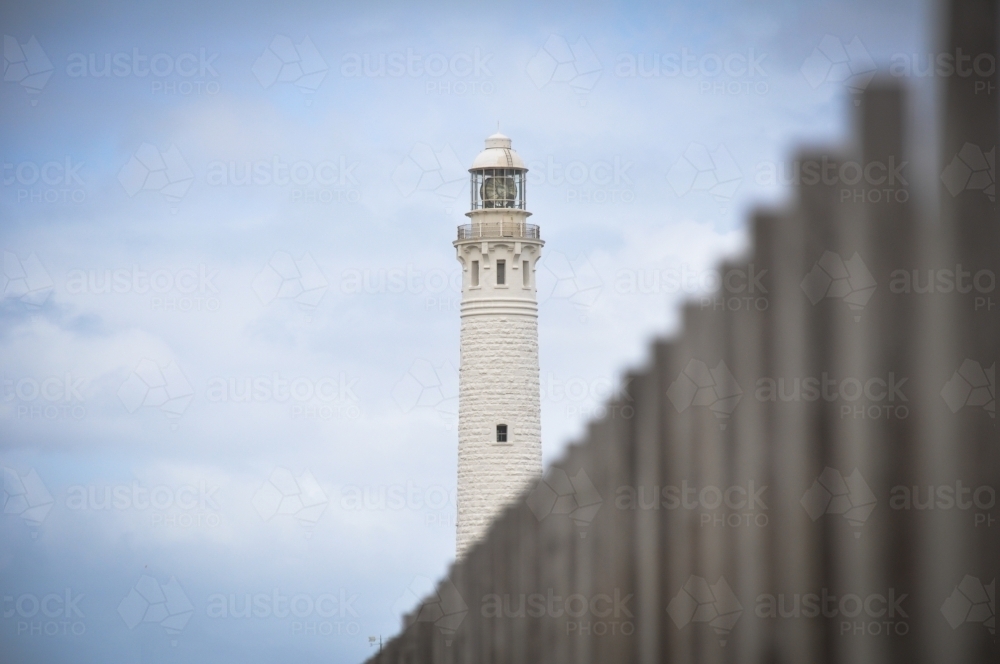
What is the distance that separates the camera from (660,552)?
654 cm

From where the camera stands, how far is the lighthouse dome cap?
4478 centimetres

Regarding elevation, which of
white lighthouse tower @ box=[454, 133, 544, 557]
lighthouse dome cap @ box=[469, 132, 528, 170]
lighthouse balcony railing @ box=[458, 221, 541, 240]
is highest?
lighthouse dome cap @ box=[469, 132, 528, 170]

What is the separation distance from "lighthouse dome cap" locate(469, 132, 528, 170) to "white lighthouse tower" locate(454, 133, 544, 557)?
0.68 ft

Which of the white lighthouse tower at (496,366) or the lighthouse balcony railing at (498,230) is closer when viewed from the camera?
the white lighthouse tower at (496,366)

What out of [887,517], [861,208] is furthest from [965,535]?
[861,208]

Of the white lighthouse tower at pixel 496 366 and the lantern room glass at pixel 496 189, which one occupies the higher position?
the lantern room glass at pixel 496 189

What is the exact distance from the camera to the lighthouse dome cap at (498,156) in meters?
Result: 44.8

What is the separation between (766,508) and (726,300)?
80 centimetres

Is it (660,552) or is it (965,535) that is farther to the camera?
(660,552)

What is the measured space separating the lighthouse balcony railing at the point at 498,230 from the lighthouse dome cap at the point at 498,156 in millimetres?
1800

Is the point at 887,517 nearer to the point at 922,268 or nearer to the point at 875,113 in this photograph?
the point at 922,268

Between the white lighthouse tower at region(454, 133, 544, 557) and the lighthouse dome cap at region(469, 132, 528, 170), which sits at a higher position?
the lighthouse dome cap at region(469, 132, 528, 170)

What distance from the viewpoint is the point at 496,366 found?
139 ft

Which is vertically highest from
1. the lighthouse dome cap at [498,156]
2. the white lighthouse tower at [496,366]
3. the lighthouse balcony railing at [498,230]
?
the lighthouse dome cap at [498,156]
